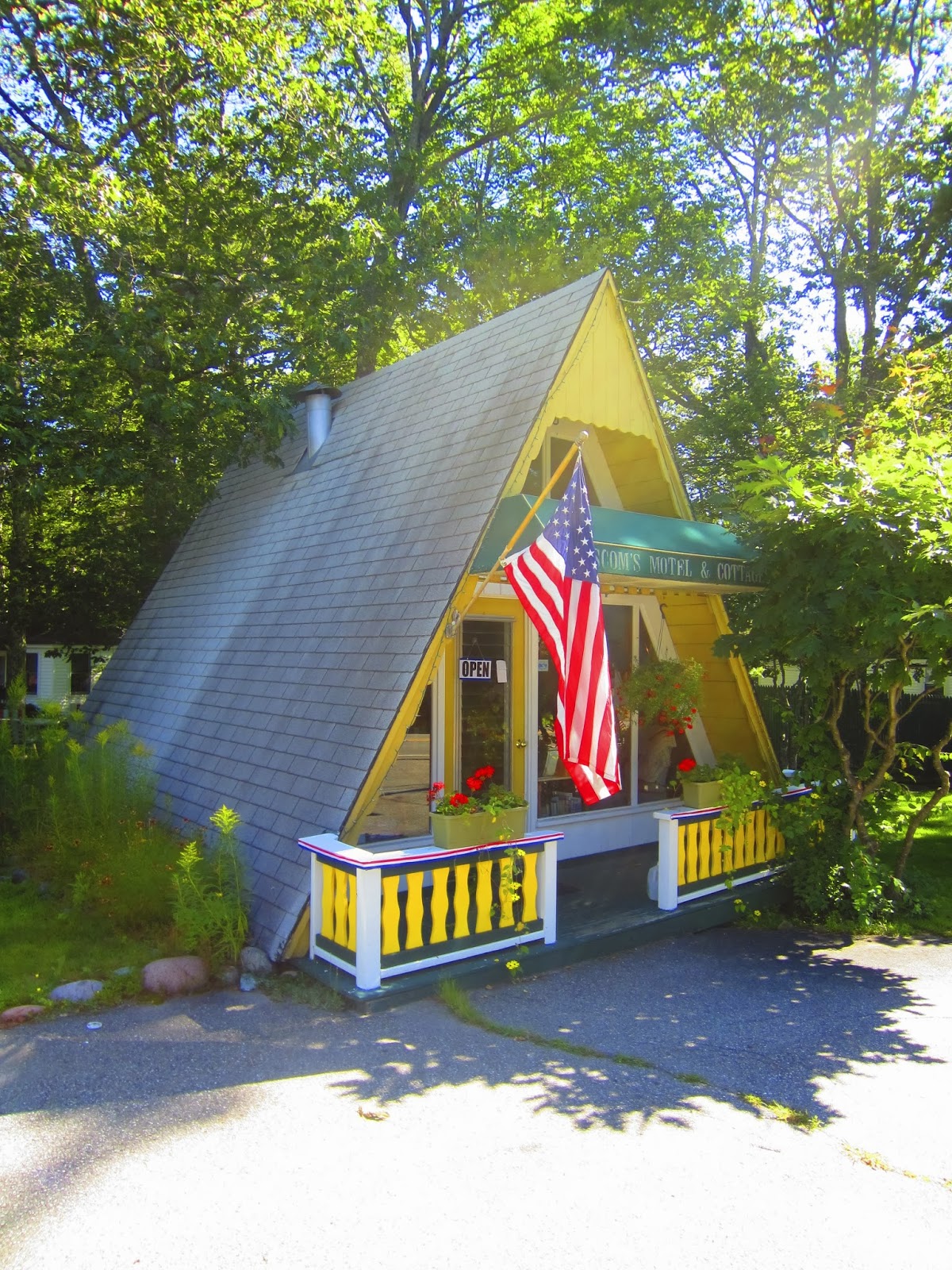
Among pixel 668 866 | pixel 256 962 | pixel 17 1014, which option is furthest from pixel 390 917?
pixel 668 866

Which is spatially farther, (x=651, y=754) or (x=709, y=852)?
(x=651, y=754)

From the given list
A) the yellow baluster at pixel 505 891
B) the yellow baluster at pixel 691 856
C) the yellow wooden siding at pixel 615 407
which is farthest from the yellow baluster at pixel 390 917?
the yellow wooden siding at pixel 615 407

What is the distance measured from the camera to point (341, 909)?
601 centimetres

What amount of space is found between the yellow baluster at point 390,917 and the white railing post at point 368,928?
0.10m

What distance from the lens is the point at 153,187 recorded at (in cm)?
1394

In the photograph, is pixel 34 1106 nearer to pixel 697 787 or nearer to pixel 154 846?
pixel 154 846

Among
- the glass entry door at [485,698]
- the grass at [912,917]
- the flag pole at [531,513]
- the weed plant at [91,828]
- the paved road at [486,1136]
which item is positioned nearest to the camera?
the paved road at [486,1136]

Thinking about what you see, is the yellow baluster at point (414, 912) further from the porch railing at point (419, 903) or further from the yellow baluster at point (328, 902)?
the yellow baluster at point (328, 902)

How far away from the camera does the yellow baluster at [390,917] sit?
19.3ft

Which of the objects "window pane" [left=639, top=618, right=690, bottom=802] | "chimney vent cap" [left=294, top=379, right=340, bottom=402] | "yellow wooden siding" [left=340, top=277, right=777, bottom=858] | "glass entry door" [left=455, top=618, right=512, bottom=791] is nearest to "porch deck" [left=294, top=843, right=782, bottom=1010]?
"window pane" [left=639, top=618, right=690, bottom=802]

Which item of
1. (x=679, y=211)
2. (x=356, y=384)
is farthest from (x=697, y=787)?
(x=679, y=211)

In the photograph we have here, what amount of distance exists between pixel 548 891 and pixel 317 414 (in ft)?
24.8

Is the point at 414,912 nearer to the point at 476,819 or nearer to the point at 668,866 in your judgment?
the point at 476,819

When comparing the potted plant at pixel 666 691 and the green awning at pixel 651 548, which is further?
the potted plant at pixel 666 691
